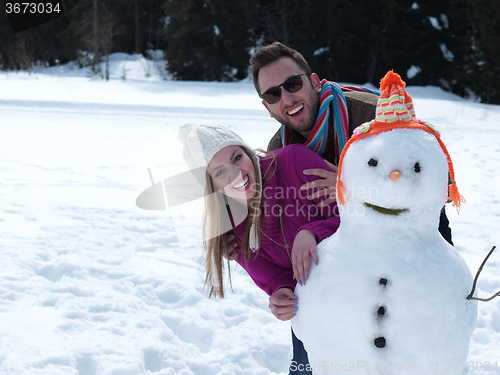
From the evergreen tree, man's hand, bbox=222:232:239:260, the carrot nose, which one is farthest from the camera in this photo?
the evergreen tree

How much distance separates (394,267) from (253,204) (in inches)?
22.9

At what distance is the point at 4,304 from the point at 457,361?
240 cm

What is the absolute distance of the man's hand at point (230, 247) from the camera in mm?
1576

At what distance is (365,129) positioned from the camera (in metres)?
1.14

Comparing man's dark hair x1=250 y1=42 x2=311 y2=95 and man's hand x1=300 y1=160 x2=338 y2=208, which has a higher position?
man's dark hair x1=250 y1=42 x2=311 y2=95

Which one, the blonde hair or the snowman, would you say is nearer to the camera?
the snowman

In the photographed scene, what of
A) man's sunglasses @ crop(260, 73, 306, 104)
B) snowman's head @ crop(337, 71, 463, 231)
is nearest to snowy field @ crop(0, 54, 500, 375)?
man's sunglasses @ crop(260, 73, 306, 104)

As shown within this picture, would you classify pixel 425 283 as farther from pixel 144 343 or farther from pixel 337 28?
pixel 337 28

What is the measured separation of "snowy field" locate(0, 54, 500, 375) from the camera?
2.11 metres

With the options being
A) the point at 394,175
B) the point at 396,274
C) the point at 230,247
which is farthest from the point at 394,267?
the point at 230,247

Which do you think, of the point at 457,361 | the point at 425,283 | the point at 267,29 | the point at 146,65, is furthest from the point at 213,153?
the point at 146,65

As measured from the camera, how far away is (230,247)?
5.18 feet

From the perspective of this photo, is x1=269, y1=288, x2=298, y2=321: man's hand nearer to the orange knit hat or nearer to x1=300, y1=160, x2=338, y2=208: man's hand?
x1=300, y1=160, x2=338, y2=208: man's hand

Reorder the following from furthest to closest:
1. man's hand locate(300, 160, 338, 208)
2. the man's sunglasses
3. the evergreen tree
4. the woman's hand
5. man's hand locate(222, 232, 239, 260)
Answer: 1. the evergreen tree
2. the man's sunglasses
3. man's hand locate(222, 232, 239, 260)
4. man's hand locate(300, 160, 338, 208)
5. the woman's hand
